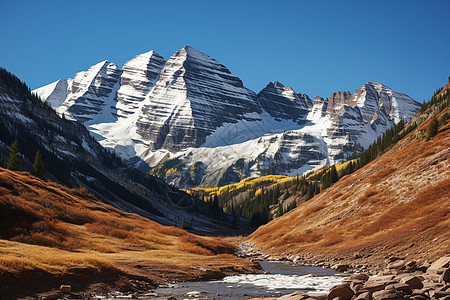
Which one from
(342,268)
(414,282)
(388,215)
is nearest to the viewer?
(414,282)

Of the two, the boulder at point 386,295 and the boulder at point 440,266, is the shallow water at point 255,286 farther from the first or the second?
the boulder at point 386,295

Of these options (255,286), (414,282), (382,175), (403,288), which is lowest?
(255,286)

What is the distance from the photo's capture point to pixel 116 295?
3091 centimetres

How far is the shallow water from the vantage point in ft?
106

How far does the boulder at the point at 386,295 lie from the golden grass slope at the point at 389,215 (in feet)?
67.4

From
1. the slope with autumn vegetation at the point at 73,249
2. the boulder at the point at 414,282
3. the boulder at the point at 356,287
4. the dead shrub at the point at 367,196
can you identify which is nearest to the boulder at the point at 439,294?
the boulder at the point at 414,282

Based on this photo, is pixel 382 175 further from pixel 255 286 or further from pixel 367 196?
pixel 255 286

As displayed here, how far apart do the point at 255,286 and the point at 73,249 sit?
832 inches

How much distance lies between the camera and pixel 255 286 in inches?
→ 1476

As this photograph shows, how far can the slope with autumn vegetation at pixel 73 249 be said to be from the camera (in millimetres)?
30750

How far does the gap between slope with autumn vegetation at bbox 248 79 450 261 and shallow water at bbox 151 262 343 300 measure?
1069cm

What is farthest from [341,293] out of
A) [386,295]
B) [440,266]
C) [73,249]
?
[73,249]

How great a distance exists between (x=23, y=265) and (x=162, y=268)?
601 inches

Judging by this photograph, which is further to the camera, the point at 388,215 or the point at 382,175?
the point at 382,175
